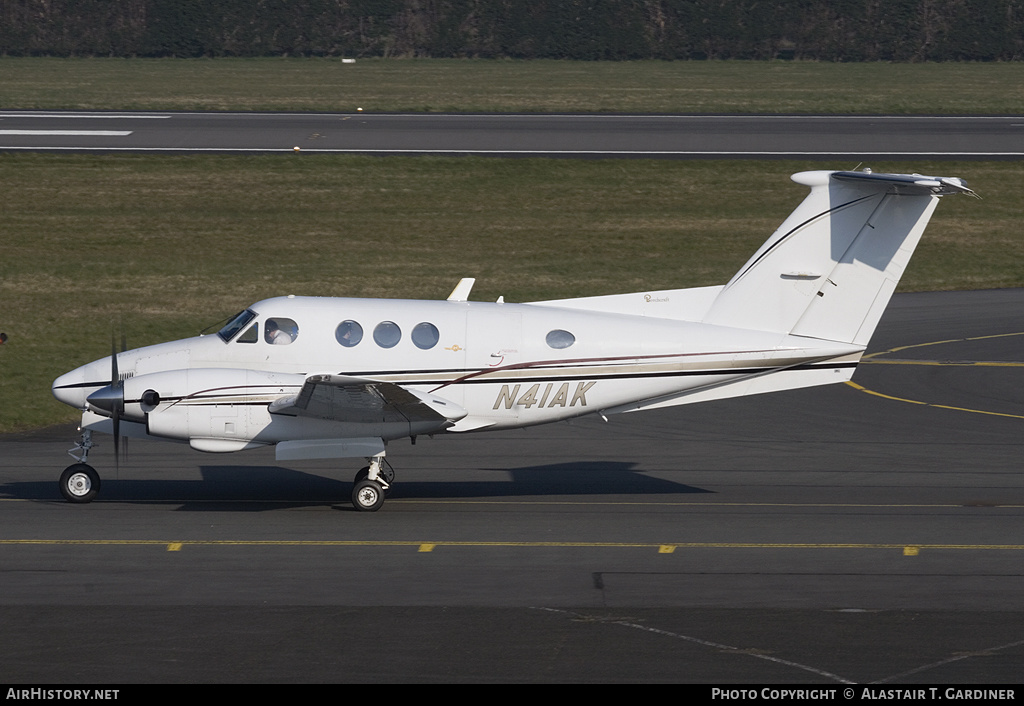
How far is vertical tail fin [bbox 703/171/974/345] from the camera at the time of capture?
18062 millimetres

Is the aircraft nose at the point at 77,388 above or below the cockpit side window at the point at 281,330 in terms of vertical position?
below

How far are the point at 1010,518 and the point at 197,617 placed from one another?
10789mm

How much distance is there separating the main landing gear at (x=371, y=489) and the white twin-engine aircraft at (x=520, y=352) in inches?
0.8

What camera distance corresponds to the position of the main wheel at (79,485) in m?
17.9

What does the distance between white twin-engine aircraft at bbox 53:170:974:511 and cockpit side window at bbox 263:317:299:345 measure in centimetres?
2

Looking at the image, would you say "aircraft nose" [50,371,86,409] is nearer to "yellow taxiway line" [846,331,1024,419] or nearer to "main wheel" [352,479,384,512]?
"main wheel" [352,479,384,512]

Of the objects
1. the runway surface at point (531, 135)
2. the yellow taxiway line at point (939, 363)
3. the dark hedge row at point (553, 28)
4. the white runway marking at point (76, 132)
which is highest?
the dark hedge row at point (553, 28)

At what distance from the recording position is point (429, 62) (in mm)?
88312

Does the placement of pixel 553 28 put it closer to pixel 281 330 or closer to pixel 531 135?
pixel 531 135

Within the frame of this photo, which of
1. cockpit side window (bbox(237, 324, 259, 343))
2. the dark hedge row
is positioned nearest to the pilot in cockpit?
cockpit side window (bbox(237, 324, 259, 343))

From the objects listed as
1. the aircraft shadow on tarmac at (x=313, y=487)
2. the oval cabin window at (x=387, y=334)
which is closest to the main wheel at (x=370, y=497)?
the aircraft shadow on tarmac at (x=313, y=487)

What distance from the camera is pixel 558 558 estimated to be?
15758mm

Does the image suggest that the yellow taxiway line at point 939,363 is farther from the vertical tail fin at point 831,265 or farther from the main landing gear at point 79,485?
the main landing gear at point 79,485
